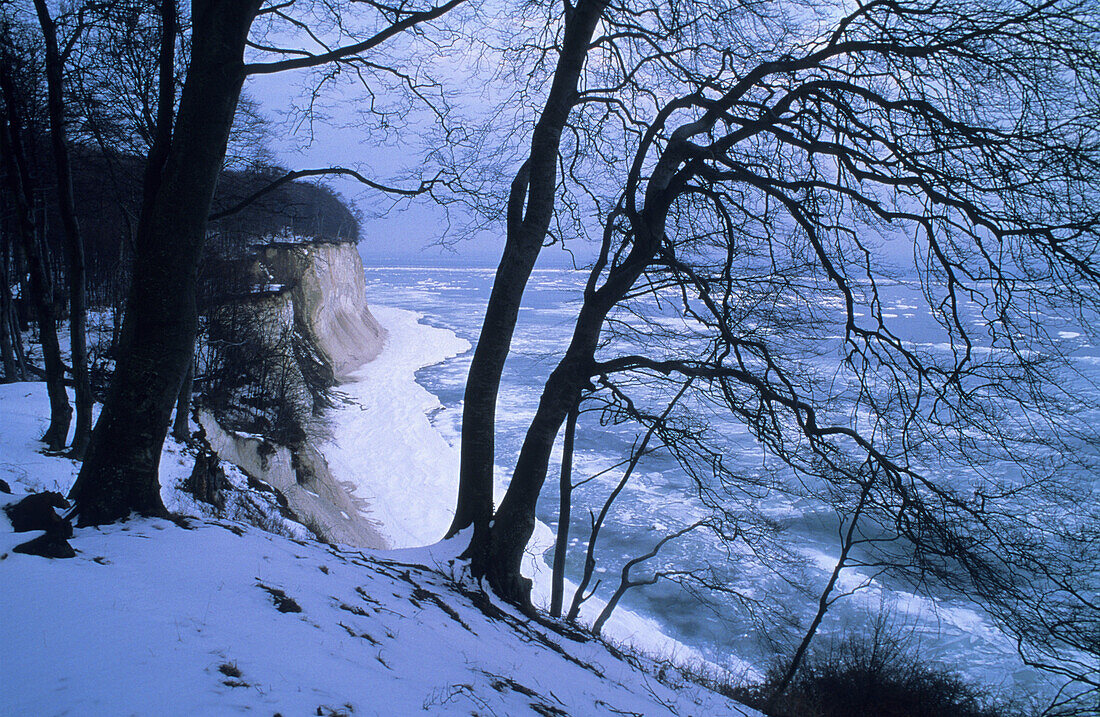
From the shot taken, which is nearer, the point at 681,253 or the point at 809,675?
the point at 681,253

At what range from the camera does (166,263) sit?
314 cm

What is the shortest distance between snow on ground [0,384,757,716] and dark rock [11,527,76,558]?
5cm

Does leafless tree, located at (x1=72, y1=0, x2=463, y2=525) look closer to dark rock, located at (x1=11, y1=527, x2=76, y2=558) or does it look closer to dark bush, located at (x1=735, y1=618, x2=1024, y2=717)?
dark rock, located at (x1=11, y1=527, x2=76, y2=558)

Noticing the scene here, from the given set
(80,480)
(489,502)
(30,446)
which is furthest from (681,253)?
(30,446)

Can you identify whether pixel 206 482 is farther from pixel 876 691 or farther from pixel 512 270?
pixel 876 691

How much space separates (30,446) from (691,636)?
12.4 meters

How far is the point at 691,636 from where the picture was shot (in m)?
12.6

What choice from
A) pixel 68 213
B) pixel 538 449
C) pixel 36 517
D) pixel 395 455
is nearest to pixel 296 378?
pixel 395 455

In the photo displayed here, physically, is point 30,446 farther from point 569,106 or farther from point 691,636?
point 691,636

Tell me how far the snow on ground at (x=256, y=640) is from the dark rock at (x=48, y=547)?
1.9 inches

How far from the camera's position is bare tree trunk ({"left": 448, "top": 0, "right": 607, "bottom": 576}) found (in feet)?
15.6

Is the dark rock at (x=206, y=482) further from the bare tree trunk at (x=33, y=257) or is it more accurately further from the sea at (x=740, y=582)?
the sea at (x=740, y=582)

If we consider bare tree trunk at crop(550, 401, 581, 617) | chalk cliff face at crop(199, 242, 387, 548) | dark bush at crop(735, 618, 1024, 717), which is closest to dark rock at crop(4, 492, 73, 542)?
bare tree trunk at crop(550, 401, 581, 617)

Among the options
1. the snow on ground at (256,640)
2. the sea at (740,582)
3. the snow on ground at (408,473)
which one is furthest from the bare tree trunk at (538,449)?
the snow on ground at (408,473)
